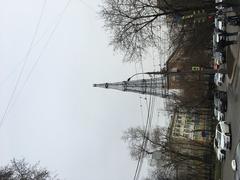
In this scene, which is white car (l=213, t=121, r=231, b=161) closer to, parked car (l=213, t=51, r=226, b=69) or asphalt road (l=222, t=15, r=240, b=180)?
asphalt road (l=222, t=15, r=240, b=180)

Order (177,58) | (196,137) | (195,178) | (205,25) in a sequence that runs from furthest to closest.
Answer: (196,137) < (195,178) < (177,58) < (205,25)

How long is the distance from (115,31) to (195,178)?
24.4 m

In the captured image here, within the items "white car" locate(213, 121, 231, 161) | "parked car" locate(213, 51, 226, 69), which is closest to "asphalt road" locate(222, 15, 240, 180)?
"white car" locate(213, 121, 231, 161)

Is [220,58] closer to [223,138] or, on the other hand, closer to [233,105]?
[233,105]

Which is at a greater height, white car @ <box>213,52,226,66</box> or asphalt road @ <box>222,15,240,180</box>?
white car @ <box>213,52,226,66</box>

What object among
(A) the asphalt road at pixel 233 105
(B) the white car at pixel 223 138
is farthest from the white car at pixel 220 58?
(B) the white car at pixel 223 138

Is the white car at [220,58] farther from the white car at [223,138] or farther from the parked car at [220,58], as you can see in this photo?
the white car at [223,138]

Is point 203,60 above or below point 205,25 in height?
below

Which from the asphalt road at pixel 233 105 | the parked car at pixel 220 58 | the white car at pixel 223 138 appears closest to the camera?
the asphalt road at pixel 233 105

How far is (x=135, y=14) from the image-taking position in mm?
30328

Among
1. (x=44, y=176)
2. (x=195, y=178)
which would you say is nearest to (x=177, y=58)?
(x=195, y=178)

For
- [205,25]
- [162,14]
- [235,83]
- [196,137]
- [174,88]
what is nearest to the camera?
[235,83]

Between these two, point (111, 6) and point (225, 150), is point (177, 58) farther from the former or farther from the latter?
point (225, 150)

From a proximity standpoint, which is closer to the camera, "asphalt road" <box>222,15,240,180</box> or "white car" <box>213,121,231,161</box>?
"asphalt road" <box>222,15,240,180</box>
